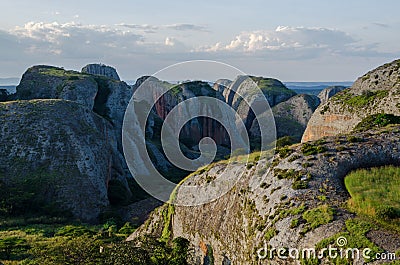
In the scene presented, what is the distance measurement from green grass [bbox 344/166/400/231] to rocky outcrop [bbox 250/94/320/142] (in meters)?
95.6

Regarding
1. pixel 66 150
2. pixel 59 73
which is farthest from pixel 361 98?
pixel 59 73

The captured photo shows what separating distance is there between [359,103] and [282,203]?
26780 mm

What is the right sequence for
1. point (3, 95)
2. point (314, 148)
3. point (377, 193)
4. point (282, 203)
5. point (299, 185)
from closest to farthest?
point (377, 193) < point (282, 203) < point (299, 185) < point (314, 148) < point (3, 95)

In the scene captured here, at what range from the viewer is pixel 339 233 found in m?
18.1

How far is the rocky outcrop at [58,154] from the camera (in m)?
47.7

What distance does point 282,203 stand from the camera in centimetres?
2223

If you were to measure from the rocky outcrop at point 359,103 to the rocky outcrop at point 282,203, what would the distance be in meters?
15.0

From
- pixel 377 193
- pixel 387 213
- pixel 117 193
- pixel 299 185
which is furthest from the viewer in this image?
pixel 117 193

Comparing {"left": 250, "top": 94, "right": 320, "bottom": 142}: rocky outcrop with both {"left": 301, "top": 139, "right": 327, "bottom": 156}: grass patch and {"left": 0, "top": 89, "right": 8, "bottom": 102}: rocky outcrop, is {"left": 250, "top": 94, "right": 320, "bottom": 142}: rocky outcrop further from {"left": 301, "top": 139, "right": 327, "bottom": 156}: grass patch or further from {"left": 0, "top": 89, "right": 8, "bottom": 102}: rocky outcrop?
{"left": 301, "top": 139, "right": 327, "bottom": 156}: grass patch

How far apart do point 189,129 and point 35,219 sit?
67.2 m

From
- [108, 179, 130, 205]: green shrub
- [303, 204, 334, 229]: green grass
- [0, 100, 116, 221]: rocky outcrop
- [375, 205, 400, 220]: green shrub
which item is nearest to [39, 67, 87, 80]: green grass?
[0, 100, 116, 221]: rocky outcrop

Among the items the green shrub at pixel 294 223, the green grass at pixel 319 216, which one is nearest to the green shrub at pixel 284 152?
the green grass at pixel 319 216

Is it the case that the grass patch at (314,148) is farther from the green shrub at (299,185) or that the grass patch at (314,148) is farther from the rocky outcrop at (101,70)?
the rocky outcrop at (101,70)

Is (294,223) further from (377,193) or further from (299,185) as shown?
(377,193)
